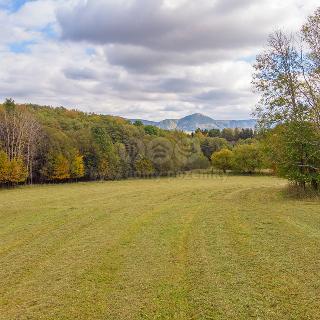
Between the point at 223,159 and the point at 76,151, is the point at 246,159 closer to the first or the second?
the point at 223,159

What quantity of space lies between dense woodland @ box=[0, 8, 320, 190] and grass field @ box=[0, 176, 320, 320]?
11951 mm

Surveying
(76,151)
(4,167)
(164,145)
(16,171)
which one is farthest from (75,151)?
(164,145)

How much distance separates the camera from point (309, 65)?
32.7m

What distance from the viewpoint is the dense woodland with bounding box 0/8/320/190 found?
32.9 metres

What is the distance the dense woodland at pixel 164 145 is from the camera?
3291 cm

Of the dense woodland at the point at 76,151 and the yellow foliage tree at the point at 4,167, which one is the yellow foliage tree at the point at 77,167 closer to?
the dense woodland at the point at 76,151

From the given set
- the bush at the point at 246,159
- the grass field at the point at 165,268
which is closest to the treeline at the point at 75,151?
the bush at the point at 246,159

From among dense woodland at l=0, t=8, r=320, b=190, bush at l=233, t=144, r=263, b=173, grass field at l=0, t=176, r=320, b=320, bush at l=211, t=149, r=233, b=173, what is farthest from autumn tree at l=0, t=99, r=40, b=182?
bush at l=211, t=149, r=233, b=173

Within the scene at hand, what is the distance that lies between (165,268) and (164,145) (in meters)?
97.5

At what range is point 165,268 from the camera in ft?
43.7

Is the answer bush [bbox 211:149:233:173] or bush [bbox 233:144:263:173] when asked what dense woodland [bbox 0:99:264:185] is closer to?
bush [bbox 211:149:233:173]

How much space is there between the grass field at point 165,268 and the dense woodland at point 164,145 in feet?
39.2

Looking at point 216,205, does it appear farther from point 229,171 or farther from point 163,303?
point 229,171

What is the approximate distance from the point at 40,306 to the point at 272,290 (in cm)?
694
